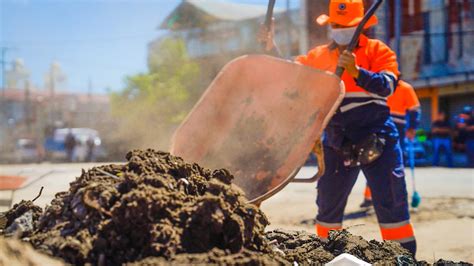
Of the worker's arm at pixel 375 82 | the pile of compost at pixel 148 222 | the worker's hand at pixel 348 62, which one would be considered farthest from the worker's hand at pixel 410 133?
the pile of compost at pixel 148 222

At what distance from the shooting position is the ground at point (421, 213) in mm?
4598

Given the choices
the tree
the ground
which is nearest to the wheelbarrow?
the ground

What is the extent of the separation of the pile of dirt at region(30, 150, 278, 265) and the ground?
103 cm

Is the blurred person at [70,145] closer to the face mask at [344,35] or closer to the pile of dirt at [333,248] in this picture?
the face mask at [344,35]

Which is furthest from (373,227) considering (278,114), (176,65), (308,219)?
(176,65)

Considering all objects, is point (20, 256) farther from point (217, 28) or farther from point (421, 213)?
point (217, 28)

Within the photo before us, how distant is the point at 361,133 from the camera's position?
3.70 metres

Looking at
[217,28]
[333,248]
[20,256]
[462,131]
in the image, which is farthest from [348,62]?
[217,28]

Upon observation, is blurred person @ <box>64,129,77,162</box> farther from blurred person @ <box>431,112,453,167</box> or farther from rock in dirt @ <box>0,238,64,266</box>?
rock in dirt @ <box>0,238,64,266</box>

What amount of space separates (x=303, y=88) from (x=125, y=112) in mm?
29628

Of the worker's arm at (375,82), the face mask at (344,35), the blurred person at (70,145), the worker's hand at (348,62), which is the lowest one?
the blurred person at (70,145)

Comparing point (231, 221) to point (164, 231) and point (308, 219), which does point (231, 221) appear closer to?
point (164, 231)

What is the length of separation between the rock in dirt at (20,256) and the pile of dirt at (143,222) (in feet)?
0.24

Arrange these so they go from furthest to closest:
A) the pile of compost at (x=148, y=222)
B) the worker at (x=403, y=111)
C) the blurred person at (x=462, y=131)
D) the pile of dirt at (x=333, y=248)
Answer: the blurred person at (x=462, y=131)
the worker at (x=403, y=111)
the pile of dirt at (x=333, y=248)
the pile of compost at (x=148, y=222)
